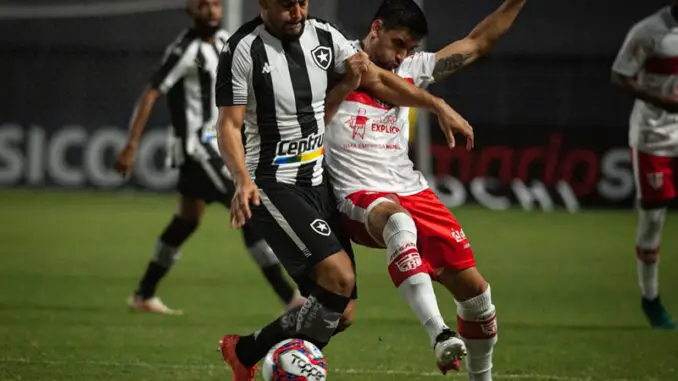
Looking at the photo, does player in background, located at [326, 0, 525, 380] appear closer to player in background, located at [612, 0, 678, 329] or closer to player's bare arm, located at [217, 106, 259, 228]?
player's bare arm, located at [217, 106, 259, 228]

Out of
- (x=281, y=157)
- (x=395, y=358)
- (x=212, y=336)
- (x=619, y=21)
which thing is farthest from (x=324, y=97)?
(x=619, y=21)

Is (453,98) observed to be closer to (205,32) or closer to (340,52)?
(205,32)

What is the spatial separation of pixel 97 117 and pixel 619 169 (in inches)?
289

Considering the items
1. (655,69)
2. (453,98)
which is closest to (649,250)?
(655,69)

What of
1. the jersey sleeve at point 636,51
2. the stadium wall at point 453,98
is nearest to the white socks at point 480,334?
the jersey sleeve at point 636,51

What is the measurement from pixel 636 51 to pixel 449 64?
108 inches

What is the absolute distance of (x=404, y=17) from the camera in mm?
6266

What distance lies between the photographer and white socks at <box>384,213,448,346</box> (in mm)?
5742

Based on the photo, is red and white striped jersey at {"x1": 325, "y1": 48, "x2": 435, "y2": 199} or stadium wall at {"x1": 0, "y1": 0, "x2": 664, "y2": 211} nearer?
red and white striped jersey at {"x1": 325, "y1": 48, "x2": 435, "y2": 199}

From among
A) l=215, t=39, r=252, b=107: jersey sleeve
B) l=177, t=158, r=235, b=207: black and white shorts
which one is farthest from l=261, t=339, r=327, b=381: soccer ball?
l=177, t=158, r=235, b=207: black and white shorts

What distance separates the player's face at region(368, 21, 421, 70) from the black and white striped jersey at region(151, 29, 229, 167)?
322 cm

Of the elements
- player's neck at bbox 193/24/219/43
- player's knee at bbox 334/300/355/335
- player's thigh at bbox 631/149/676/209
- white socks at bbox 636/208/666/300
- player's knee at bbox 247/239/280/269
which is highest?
player's neck at bbox 193/24/219/43

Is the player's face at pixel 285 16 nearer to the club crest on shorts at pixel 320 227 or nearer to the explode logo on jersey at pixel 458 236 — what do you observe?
the club crest on shorts at pixel 320 227

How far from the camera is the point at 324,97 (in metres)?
6.16
